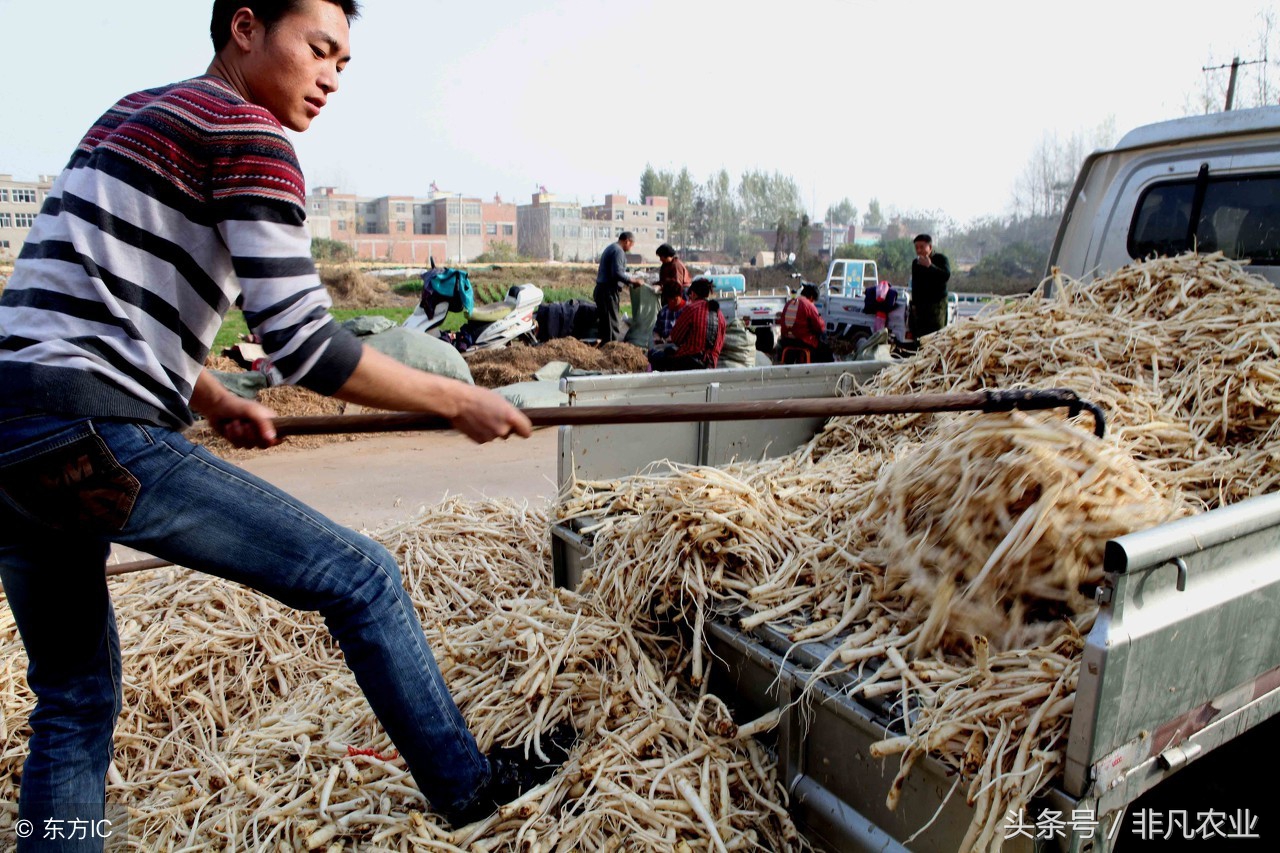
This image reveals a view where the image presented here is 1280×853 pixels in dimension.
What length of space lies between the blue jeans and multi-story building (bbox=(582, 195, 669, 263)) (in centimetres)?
8653

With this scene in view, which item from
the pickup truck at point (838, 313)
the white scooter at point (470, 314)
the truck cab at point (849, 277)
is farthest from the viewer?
the truck cab at point (849, 277)

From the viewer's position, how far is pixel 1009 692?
1854mm

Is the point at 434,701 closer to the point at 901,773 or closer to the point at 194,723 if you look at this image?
the point at 901,773

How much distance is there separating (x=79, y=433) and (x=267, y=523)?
399 mm

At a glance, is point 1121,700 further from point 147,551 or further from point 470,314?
point 470,314

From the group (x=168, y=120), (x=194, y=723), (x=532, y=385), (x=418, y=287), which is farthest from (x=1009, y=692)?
A: (x=418, y=287)

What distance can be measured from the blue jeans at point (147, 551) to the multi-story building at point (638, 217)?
284ft

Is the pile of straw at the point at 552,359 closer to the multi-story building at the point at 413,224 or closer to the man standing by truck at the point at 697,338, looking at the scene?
the man standing by truck at the point at 697,338

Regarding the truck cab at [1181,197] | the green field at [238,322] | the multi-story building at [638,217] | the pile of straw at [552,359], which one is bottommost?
the green field at [238,322]

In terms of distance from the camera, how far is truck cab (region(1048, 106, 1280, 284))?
3.85m

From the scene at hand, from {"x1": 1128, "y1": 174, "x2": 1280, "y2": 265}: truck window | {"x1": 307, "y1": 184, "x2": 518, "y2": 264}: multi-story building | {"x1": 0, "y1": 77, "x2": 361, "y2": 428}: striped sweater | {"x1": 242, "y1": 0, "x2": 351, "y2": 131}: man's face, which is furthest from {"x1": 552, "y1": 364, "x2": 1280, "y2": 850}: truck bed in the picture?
{"x1": 307, "y1": 184, "x2": 518, "y2": 264}: multi-story building

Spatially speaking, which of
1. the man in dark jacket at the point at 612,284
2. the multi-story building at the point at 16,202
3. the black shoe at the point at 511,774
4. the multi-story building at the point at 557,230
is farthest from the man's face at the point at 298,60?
the multi-story building at the point at 557,230

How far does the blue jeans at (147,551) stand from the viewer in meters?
1.77

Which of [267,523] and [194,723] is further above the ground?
[267,523]
